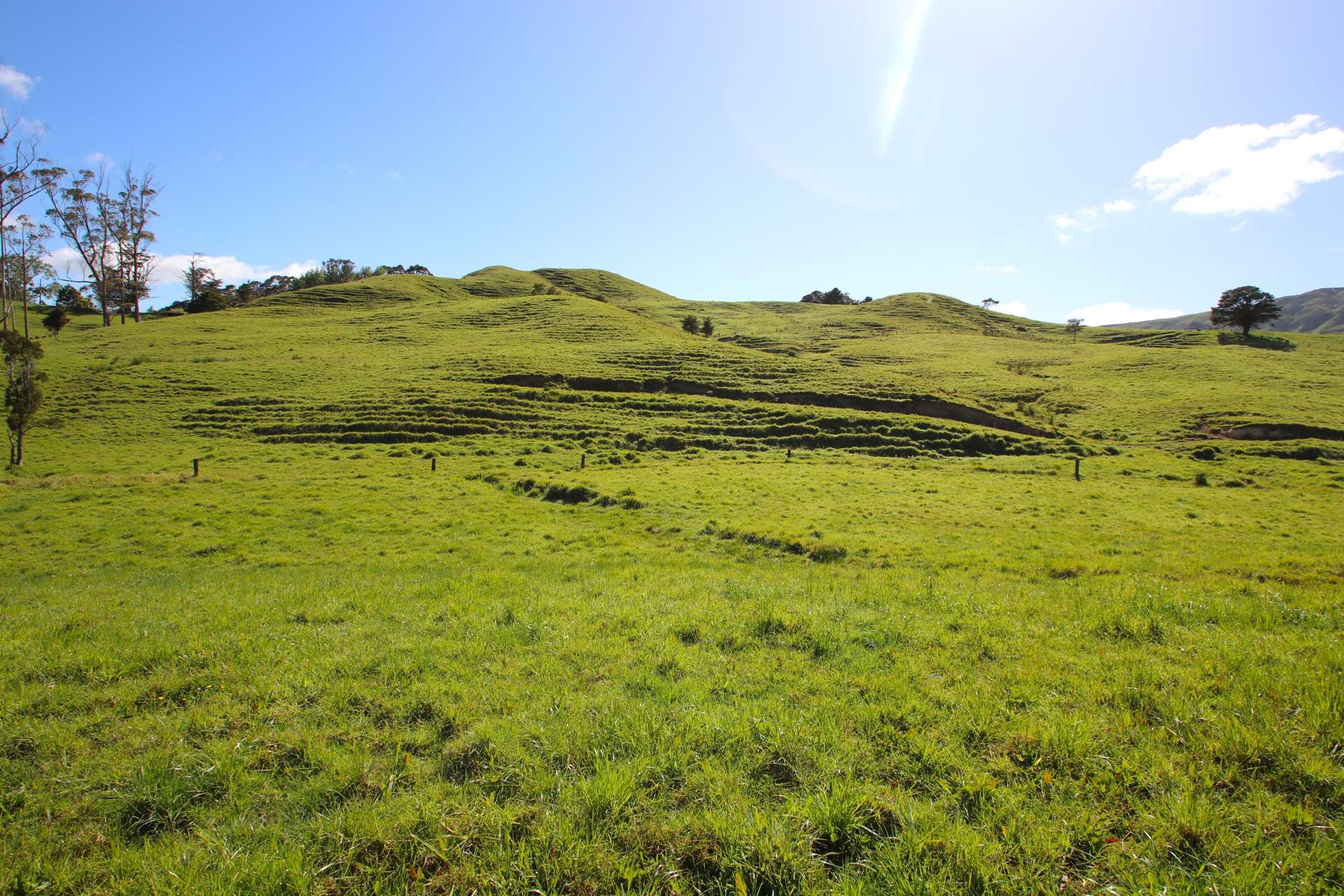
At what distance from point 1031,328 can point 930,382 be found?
7610cm

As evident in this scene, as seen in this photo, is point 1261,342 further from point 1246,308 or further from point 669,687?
point 669,687

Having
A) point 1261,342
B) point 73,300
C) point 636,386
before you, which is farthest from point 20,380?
point 1261,342

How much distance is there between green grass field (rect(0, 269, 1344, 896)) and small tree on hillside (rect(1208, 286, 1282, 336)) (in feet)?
285

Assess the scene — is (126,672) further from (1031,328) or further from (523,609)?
(1031,328)

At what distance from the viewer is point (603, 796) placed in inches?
173

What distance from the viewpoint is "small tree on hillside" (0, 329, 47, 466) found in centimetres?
2977

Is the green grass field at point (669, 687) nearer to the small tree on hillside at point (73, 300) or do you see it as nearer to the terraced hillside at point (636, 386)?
the terraced hillside at point (636, 386)

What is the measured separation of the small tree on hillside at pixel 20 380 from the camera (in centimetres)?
2977

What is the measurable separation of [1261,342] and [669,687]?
4721 inches

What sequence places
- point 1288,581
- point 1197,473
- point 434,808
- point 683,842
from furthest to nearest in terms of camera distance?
point 1197,473
point 1288,581
point 434,808
point 683,842

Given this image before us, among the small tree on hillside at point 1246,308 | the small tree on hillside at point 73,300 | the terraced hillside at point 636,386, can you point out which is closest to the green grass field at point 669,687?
the terraced hillside at point 636,386

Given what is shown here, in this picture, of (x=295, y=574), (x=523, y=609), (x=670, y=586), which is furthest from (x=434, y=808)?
(x=295, y=574)

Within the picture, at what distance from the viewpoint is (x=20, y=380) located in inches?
1176

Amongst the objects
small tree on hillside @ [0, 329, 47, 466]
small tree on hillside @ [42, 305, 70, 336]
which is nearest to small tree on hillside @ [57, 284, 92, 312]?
small tree on hillside @ [42, 305, 70, 336]
